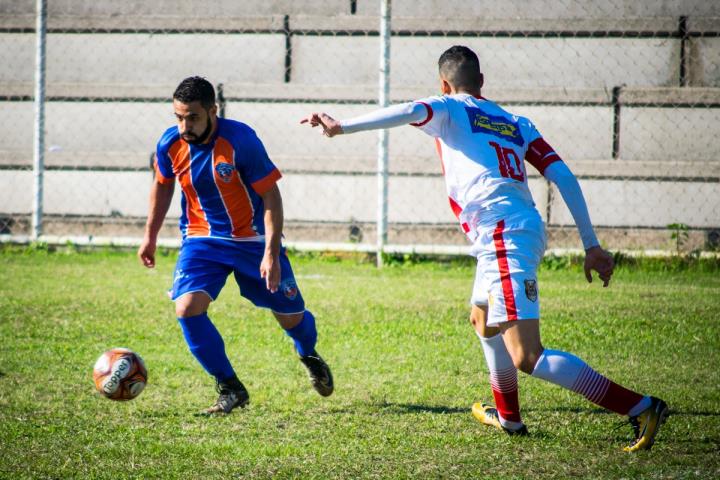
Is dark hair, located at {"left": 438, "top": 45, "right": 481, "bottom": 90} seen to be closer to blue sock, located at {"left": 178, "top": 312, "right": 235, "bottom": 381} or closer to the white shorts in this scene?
the white shorts

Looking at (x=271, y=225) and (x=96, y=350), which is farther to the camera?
(x=96, y=350)

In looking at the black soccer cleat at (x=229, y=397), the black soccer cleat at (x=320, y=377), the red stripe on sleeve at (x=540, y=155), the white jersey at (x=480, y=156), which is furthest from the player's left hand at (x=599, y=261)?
the black soccer cleat at (x=229, y=397)

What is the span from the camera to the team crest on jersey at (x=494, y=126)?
4613mm

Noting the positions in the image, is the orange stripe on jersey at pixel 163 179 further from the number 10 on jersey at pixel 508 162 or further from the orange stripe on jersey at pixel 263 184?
the number 10 on jersey at pixel 508 162

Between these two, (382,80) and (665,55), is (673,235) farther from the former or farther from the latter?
(382,80)

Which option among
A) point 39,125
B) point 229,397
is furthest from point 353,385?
point 39,125

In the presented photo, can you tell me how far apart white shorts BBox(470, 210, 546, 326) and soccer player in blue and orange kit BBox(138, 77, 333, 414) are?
1217mm

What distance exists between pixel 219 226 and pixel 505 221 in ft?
5.71

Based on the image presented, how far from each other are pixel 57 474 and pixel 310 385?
82.7 inches

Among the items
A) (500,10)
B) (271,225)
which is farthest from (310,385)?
(500,10)

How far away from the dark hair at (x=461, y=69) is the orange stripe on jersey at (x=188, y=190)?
1.54m

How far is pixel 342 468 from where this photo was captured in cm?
414

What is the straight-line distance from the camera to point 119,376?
4.95 m

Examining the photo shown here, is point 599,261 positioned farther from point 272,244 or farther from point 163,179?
point 163,179
